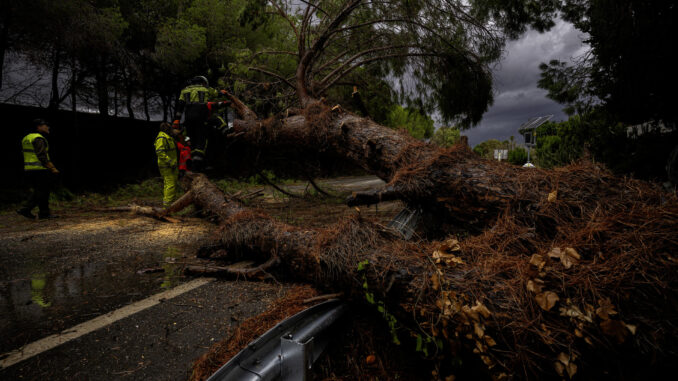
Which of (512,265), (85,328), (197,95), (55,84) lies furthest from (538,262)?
(55,84)

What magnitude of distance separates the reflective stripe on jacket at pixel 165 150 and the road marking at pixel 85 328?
16.4ft

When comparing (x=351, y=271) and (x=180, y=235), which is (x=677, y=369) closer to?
(x=351, y=271)

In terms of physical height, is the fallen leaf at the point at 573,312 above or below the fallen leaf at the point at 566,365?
above

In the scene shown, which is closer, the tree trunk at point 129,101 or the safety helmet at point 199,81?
the safety helmet at point 199,81

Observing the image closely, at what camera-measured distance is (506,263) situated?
6.15ft

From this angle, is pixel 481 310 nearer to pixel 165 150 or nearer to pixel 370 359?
pixel 370 359

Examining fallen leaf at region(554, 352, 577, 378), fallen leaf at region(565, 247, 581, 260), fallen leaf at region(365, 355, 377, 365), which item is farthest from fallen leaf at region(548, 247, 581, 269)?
fallen leaf at region(365, 355, 377, 365)

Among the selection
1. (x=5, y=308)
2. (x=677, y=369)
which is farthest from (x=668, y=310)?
(x=5, y=308)

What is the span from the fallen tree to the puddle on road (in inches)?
21.5

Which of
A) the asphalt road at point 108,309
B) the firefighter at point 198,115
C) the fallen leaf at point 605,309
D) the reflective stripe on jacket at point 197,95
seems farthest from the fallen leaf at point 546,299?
the reflective stripe on jacket at point 197,95

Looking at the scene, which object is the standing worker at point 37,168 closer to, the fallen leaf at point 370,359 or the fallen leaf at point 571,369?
the fallen leaf at point 370,359

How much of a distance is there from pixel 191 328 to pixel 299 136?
341 cm

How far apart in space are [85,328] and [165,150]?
567cm

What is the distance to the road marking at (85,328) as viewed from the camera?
1828mm
